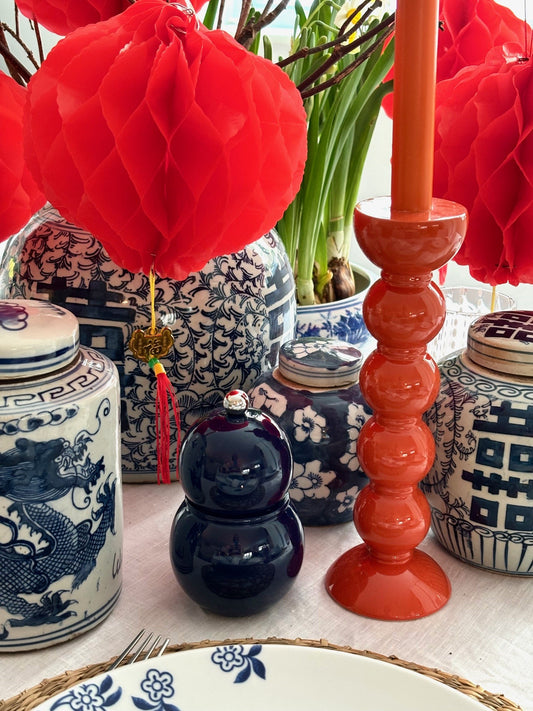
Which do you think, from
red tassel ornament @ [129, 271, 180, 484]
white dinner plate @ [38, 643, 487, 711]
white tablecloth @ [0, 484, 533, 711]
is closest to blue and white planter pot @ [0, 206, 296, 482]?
red tassel ornament @ [129, 271, 180, 484]

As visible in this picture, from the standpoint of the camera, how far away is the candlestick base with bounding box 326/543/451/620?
21.0 inches

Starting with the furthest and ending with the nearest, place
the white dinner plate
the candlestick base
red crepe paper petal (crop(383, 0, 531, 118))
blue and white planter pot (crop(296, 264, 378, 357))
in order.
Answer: blue and white planter pot (crop(296, 264, 378, 357))
red crepe paper petal (crop(383, 0, 531, 118))
the candlestick base
the white dinner plate

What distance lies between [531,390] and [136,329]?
0.27 m

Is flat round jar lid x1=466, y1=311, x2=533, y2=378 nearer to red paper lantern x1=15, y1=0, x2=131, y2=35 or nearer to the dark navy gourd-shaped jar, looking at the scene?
the dark navy gourd-shaped jar

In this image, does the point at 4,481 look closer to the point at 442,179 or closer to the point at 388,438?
the point at 388,438

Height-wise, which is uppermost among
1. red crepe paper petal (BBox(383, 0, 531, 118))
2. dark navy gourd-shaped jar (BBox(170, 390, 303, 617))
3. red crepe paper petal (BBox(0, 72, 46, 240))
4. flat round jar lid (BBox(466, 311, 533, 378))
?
red crepe paper petal (BBox(383, 0, 531, 118))

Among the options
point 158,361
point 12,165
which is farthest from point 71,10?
point 158,361

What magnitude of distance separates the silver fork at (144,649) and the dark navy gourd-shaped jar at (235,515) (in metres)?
0.04

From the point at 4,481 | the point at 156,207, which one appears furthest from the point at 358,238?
the point at 4,481

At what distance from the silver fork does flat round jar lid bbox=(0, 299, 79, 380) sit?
16 centimetres

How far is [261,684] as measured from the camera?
427 millimetres

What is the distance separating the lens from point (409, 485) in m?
0.53

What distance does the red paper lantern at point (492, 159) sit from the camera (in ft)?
1.81

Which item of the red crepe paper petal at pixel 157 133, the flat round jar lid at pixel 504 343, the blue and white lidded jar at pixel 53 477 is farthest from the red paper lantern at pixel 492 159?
the blue and white lidded jar at pixel 53 477
